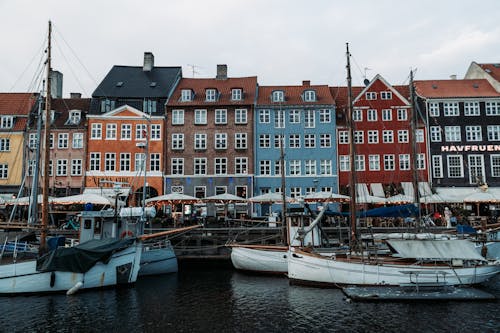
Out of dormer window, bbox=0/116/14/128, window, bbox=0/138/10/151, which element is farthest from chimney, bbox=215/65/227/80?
window, bbox=0/138/10/151

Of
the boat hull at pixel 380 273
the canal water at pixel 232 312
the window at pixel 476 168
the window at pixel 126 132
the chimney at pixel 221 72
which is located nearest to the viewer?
the canal water at pixel 232 312

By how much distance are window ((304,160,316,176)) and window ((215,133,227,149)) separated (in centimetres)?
810

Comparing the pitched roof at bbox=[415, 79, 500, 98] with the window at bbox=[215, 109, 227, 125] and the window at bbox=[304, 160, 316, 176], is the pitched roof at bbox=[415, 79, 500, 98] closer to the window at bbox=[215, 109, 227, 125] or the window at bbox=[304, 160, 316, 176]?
the window at bbox=[304, 160, 316, 176]

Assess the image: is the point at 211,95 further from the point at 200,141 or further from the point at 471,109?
the point at 471,109

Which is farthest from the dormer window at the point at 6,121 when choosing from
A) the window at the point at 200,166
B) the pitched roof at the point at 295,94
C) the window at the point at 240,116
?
the pitched roof at the point at 295,94

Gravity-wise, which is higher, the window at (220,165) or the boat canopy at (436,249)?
the window at (220,165)

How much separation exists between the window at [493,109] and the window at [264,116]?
2138cm

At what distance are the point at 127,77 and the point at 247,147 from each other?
14638 mm

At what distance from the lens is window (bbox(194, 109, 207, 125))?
136 ft

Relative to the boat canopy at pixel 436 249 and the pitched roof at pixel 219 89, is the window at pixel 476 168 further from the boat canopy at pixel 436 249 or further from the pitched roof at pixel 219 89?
the boat canopy at pixel 436 249

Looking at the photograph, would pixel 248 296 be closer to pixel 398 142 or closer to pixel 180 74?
pixel 398 142

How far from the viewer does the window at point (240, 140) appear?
1617 inches

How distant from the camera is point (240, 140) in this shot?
1623 inches

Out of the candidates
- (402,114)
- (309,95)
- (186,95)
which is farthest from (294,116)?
(186,95)
